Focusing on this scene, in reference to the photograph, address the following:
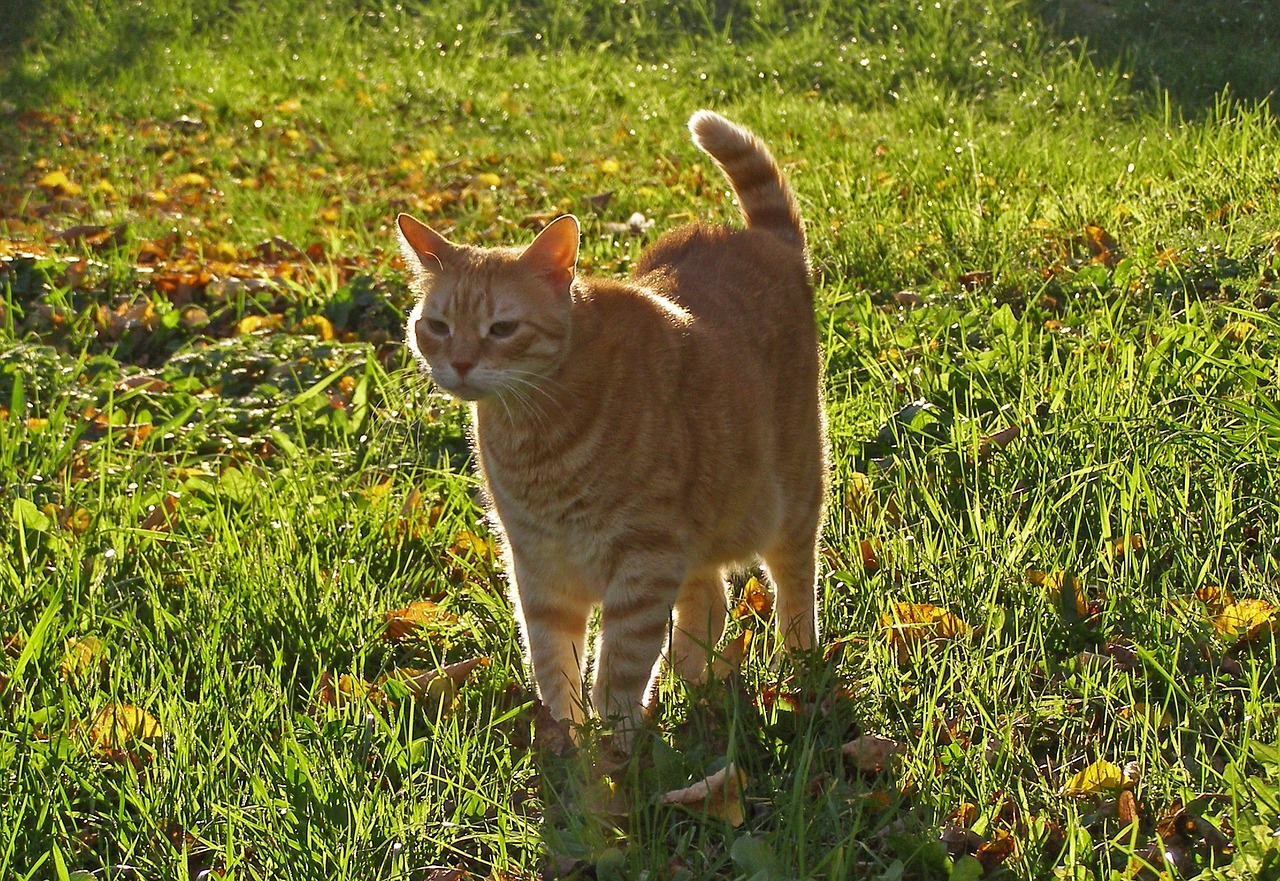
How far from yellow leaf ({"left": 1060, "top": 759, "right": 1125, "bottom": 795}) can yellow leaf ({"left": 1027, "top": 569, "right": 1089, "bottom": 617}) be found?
559mm

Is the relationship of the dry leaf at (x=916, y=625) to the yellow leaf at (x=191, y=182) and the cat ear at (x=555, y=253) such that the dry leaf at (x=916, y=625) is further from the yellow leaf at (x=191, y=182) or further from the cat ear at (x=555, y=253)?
the yellow leaf at (x=191, y=182)

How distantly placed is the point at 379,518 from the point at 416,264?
839 mm

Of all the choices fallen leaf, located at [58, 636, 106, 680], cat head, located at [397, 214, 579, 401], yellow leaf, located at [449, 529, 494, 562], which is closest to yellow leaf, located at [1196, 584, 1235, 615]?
cat head, located at [397, 214, 579, 401]

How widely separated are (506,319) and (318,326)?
8.32ft

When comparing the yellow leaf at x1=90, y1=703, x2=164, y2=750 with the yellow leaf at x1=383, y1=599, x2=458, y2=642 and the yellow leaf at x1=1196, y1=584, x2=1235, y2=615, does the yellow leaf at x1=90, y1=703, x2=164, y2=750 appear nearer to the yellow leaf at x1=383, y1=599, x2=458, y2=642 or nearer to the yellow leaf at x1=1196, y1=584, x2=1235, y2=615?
the yellow leaf at x1=383, y1=599, x2=458, y2=642

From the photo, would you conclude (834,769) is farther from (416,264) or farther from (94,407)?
(94,407)

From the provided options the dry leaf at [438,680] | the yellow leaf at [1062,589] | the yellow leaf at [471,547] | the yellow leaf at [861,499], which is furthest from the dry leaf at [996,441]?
the dry leaf at [438,680]

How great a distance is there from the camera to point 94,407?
177 inches

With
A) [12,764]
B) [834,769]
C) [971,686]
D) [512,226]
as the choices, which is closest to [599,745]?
[834,769]

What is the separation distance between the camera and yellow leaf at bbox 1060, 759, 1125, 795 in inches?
95.6

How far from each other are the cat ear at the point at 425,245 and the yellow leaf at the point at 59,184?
16.8ft

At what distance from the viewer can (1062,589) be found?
9.75 feet

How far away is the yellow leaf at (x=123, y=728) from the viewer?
2705 mm

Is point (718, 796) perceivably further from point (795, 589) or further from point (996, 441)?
point (996, 441)
